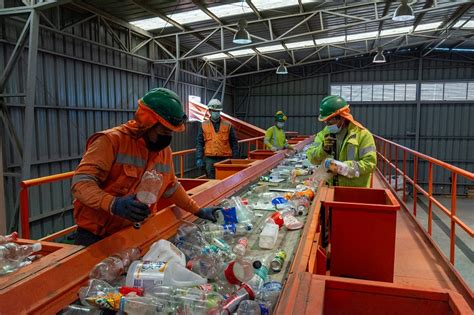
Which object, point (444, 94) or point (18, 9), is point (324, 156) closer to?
point (18, 9)

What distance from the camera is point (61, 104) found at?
7.75 m

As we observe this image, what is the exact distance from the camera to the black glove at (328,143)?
3571mm

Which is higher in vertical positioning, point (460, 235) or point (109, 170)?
point (109, 170)

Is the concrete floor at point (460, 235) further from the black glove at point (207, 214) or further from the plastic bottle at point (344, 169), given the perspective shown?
the black glove at point (207, 214)

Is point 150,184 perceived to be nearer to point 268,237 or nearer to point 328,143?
point 268,237

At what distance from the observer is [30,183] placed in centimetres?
328

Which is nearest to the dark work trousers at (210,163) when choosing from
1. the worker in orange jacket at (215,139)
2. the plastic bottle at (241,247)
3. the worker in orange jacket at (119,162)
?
the worker in orange jacket at (215,139)

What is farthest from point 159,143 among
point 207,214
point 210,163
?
point 210,163

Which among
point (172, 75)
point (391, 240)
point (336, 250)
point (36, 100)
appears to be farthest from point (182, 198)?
point (172, 75)

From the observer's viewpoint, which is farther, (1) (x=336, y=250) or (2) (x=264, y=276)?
(1) (x=336, y=250)

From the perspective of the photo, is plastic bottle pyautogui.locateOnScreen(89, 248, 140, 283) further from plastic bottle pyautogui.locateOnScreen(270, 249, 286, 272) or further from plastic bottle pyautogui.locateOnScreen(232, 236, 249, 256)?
plastic bottle pyautogui.locateOnScreen(270, 249, 286, 272)

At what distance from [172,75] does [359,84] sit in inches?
399

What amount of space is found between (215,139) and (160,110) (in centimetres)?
457

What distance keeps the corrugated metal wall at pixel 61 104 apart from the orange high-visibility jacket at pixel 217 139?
3.17 metres
